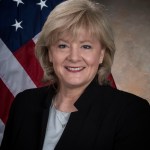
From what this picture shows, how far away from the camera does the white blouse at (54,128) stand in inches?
57.7

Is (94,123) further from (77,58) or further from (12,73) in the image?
(12,73)

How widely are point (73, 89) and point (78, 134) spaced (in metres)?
0.23

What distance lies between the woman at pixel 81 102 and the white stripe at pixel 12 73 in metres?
0.88

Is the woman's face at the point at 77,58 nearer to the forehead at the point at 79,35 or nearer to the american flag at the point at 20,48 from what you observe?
the forehead at the point at 79,35

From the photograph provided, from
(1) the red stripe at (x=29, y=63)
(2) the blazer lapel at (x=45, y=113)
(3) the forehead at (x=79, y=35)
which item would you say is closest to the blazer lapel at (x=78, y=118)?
(2) the blazer lapel at (x=45, y=113)

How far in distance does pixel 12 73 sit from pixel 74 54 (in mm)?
1169

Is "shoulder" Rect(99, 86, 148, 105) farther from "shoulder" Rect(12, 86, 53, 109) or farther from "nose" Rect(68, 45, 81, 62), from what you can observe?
"shoulder" Rect(12, 86, 53, 109)

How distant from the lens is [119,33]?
3.77 metres

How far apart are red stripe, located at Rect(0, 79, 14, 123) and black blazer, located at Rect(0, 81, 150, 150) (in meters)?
0.87

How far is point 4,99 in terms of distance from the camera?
99.5 inches

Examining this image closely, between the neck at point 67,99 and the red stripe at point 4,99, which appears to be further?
the red stripe at point 4,99

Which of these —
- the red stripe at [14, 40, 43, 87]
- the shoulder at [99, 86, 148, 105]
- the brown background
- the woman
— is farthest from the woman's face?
the brown background

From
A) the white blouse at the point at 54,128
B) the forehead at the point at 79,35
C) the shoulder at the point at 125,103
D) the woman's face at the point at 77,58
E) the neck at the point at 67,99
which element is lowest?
the white blouse at the point at 54,128

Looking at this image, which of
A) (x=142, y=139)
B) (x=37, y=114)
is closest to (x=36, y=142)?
(x=37, y=114)
